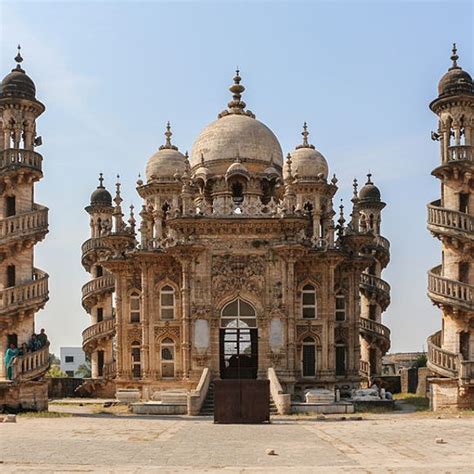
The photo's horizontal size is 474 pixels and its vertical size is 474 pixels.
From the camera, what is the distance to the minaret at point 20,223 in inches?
1384

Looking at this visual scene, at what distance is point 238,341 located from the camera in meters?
41.5

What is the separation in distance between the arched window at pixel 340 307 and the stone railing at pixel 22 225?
16305 mm

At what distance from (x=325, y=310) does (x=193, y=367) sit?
23.2ft

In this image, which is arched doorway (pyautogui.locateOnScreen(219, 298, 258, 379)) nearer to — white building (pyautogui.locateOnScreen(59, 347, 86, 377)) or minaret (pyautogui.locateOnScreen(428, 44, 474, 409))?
minaret (pyautogui.locateOnScreen(428, 44, 474, 409))

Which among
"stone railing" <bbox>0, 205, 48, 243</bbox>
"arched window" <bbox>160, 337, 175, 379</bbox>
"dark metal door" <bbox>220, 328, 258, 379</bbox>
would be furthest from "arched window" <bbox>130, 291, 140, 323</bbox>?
"stone railing" <bbox>0, 205, 48, 243</bbox>

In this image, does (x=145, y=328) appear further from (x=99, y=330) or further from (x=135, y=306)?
(x=99, y=330)

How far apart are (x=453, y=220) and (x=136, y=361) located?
1828 centimetres

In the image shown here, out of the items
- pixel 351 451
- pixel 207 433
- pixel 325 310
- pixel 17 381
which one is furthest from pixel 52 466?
pixel 325 310

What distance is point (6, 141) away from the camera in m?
37.1

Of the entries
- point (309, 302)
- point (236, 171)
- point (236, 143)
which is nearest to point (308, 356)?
point (309, 302)

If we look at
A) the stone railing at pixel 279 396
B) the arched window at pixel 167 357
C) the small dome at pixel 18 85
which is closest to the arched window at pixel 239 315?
the arched window at pixel 167 357

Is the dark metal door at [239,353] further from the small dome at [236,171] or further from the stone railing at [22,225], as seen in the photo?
the stone railing at [22,225]

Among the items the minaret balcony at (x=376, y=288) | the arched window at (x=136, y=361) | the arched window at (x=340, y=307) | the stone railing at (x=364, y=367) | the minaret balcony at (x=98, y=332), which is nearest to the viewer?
the arched window at (x=136, y=361)

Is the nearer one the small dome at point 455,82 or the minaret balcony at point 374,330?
the small dome at point 455,82
